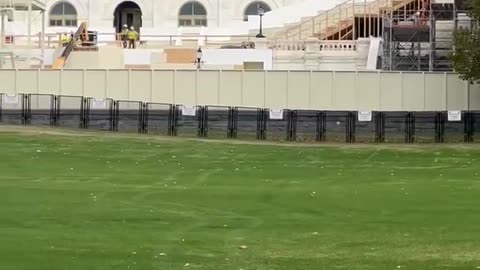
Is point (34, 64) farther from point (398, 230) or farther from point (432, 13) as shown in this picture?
point (398, 230)

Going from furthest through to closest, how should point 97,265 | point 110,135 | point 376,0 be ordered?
point 376,0
point 110,135
point 97,265

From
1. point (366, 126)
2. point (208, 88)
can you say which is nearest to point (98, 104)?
point (208, 88)

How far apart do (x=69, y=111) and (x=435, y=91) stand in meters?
18.6

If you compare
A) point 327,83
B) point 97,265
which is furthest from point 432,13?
point 97,265

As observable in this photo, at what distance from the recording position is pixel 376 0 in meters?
66.8

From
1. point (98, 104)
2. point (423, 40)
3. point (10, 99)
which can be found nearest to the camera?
point (98, 104)

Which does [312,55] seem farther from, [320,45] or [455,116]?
[455,116]

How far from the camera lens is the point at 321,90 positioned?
173 feet

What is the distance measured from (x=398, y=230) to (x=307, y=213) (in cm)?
321

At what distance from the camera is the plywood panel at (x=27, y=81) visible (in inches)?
2114

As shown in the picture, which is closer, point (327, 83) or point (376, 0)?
point (327, 83)

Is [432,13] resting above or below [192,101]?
above

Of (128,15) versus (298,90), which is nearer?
(298,90)

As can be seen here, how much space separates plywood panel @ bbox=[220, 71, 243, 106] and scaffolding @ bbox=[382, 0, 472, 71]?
8.85m
